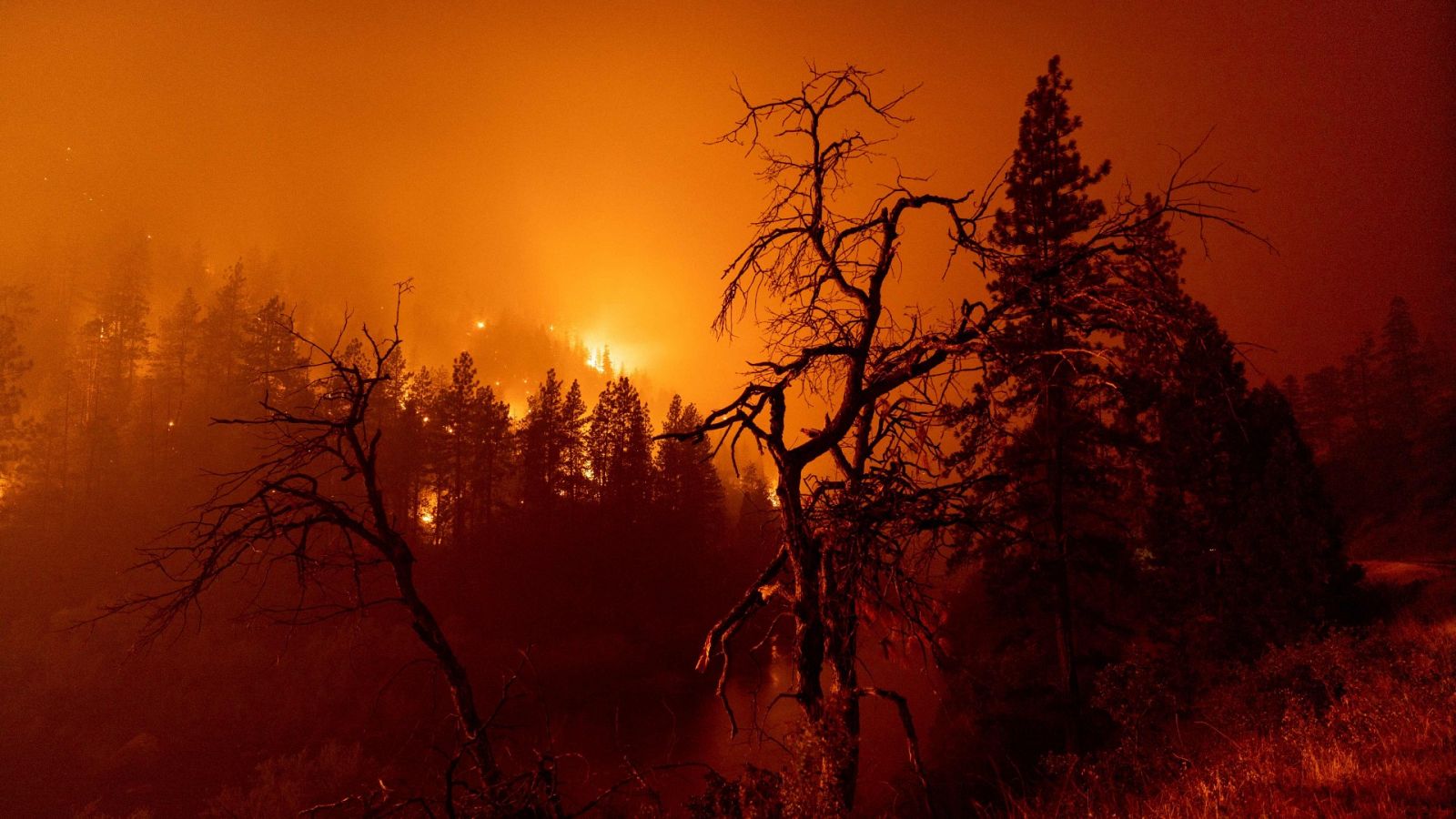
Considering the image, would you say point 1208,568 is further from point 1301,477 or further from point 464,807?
point 464,807

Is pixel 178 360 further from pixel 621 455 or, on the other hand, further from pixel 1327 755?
pixel 1327 755

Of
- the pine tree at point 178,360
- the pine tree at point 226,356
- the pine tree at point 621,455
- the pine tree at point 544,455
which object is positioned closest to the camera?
the pine tree at point 544,455

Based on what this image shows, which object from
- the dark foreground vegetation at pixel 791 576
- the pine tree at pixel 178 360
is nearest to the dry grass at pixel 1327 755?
the dark foreground vegetation at pixel 791 576

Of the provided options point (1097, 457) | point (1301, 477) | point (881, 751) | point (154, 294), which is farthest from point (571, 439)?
point (154, 294)

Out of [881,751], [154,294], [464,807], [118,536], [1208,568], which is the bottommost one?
[881,751]

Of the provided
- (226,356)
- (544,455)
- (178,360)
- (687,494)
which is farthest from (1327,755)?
(178,360)

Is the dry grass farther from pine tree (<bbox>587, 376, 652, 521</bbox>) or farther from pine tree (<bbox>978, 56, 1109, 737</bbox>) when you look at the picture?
pine tree (<bbox>587, 376, 652, 521</bbox>)

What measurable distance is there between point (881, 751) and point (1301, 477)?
1531cm

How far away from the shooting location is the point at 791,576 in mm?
5492

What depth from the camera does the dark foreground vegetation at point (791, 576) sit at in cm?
491

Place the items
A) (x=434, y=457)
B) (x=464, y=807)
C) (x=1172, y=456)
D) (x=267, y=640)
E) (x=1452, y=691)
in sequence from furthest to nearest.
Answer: (x=434, y=457)
(x=267, y=640)
(x=1172, y=456)
(x=1452, y=691)
(x=464, y=807)

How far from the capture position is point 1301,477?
1712 centimetres

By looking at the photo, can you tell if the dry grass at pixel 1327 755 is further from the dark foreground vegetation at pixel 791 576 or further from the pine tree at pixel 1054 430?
the pine tree at pixel 1054 430

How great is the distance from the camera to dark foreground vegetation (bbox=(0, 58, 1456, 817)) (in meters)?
4.91
